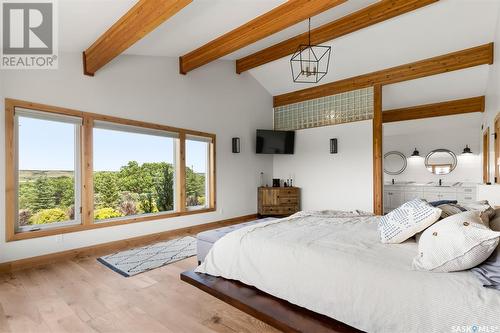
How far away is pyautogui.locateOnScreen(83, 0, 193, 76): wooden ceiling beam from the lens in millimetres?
2676

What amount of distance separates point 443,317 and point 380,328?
31cm

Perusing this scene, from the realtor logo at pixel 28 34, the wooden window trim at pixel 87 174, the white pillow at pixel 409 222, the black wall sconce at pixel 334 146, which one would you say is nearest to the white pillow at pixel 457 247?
the white pillow at pixel 409 222

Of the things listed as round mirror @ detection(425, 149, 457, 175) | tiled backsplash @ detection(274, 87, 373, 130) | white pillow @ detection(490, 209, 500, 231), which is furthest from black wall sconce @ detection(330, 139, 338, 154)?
white pillow @ detection(490, 209, 500, 231)

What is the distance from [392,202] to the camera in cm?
716

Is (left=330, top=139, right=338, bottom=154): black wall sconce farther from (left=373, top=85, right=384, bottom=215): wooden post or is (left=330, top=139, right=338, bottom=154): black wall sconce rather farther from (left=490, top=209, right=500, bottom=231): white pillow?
(left=490, top=209, right=500, bottom=231): white pillow

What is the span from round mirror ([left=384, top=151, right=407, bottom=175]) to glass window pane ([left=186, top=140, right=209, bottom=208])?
16.8 feet

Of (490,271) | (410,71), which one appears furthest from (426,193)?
(490,271)

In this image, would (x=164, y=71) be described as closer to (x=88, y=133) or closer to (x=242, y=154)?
(x=88, y=133)

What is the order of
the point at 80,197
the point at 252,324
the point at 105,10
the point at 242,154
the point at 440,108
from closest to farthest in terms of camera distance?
the point at 252,324 → the point at 105,10 → the point at 80,197 → the point at 242,154 → the point at 440,108

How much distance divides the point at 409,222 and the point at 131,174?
393 centimetres

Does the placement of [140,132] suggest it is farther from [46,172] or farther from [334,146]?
[334,146]

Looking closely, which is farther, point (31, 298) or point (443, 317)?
point (31, 298)

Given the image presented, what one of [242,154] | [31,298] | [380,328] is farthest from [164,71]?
[380,328]

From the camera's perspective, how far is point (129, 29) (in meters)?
2.97
